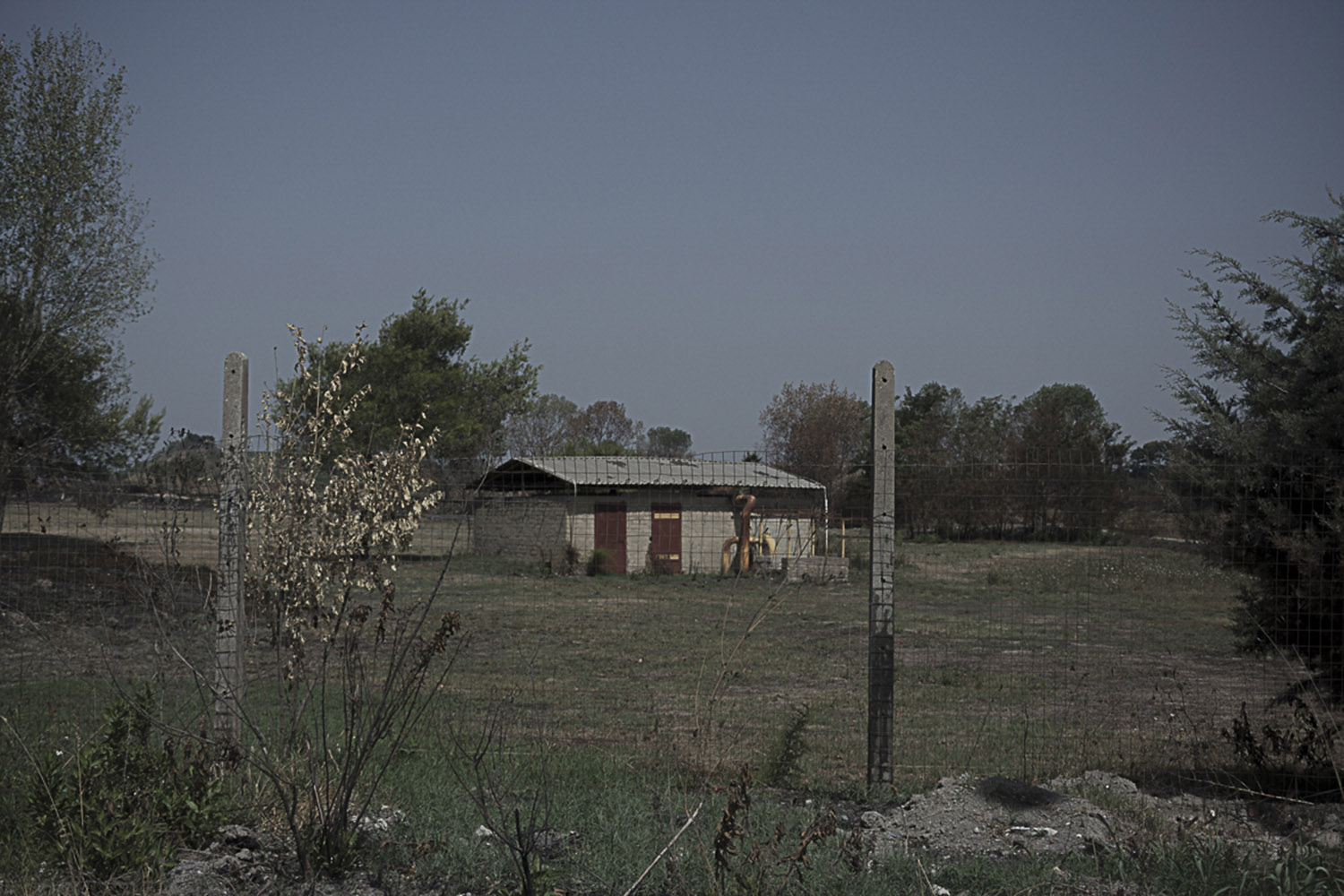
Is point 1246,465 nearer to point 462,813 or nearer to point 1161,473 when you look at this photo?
point 1161,473

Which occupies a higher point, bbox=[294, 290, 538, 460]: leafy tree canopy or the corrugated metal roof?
bbox=[294, 290, 538, 460]: leafy tree canopy

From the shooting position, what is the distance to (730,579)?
821 centimetres

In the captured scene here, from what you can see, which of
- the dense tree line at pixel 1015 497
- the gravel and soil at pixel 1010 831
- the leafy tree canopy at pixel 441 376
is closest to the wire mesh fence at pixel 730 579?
the dense tree line at pixel 1015 497

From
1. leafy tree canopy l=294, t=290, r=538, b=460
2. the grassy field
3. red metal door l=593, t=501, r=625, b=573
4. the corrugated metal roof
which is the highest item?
leafy tree canopy l=294, t=290, r=538, b=460

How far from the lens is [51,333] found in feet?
51.9

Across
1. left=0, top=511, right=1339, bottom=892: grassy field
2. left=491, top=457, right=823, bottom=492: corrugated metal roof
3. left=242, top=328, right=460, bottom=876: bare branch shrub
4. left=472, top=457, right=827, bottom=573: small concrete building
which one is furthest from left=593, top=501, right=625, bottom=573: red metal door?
left=242, top=328, right=460, bottom=876: bare branch shrub

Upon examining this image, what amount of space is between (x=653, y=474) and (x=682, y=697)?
413 cm

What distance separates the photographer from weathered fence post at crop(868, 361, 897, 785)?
17.9 feet

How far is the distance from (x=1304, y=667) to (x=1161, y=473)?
1.45m

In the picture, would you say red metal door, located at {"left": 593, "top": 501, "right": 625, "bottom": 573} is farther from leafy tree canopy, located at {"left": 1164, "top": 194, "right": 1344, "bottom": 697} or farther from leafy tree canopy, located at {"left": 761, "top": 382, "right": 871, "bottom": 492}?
leafy tree canopy, located at {"left": 761, "top": 382, "right": 871, "bottom": 492}

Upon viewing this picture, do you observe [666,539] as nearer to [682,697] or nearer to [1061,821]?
[1061,821]

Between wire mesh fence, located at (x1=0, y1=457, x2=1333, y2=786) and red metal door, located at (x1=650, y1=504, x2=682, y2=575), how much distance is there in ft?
0.23

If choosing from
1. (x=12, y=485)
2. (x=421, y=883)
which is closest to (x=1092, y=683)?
(x=421, y=883)

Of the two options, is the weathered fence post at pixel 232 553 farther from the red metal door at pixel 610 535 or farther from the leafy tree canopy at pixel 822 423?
the leafy tree canopy at pixel 822 423
